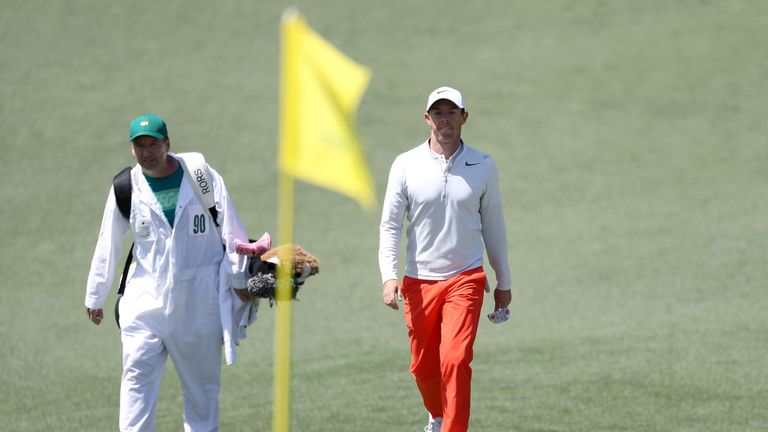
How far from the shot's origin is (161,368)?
7.41 meters

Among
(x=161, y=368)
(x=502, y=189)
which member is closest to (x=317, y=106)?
(x=161, y=368)

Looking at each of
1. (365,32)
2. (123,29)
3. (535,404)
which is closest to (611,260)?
(535,404)

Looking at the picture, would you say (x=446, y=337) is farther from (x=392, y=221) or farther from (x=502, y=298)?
(x=392, y=221)

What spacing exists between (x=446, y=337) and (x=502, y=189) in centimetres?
929

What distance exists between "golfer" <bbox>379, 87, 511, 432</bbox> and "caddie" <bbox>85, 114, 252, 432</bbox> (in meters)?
1.04

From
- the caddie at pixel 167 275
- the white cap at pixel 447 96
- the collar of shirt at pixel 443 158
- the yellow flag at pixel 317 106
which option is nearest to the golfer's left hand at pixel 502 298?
the collar of shirt at pixel 443 158

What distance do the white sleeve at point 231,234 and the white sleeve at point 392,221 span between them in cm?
93

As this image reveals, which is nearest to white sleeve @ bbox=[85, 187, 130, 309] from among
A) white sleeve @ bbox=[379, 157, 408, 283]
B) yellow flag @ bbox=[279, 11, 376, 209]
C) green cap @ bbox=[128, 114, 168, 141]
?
green cap @ bbox=[128, 114, 168, 141]

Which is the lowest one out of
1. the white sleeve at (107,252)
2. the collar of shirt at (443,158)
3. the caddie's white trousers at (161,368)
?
the caddie's white trousers at (161,368)

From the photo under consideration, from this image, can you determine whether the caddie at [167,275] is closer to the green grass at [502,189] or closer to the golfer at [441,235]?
the golfer at [441,235]

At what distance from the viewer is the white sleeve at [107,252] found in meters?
7.32

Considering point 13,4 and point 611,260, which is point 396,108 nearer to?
point 611,260

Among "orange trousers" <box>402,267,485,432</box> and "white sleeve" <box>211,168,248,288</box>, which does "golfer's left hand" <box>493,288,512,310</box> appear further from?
"white sleeve" <box>211,168,248,288</box>

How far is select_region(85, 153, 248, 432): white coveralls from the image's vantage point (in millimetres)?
7246
